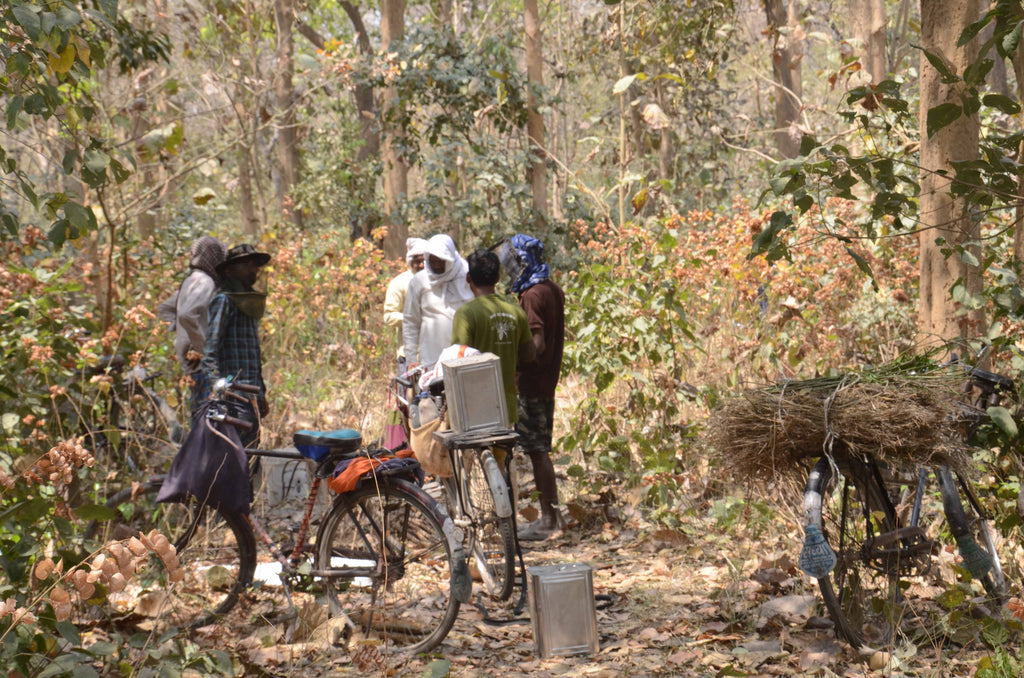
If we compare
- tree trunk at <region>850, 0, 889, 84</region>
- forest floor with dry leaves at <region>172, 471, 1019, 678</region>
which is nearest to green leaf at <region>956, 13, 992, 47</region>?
forest floor with dry leaves at <region>172, 471, 1019, 678</region>

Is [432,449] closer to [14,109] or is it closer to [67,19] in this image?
[14,109]

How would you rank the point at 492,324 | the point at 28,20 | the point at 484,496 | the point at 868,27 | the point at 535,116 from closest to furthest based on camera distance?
1. the point at 28,20
2. the point at 484,496
3. the point at 492,324
4. the point at 868,27
5. the point at 535,116

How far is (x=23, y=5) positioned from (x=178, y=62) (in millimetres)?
13350

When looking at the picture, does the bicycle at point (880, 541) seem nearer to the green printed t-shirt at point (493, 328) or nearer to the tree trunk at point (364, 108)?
the green printed t-shirt at point (493, 328)

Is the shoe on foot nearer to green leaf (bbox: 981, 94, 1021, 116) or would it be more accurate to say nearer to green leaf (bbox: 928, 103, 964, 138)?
green leaf (bbox: 928, 103, 964, 138)

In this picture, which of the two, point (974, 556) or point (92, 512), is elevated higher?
point (92, 512)

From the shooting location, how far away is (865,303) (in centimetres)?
775

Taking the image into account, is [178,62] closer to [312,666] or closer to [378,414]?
[378,414]

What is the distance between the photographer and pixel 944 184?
4.75 metres

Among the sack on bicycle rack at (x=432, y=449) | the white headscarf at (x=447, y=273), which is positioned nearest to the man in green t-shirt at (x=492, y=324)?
the sack on bicycle rack at (x=432, y=449)

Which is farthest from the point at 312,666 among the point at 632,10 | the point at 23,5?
the point at 632,10

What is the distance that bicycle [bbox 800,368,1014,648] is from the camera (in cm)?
399

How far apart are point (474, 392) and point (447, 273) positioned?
189cm

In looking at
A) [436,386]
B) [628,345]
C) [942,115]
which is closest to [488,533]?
[436,386]
